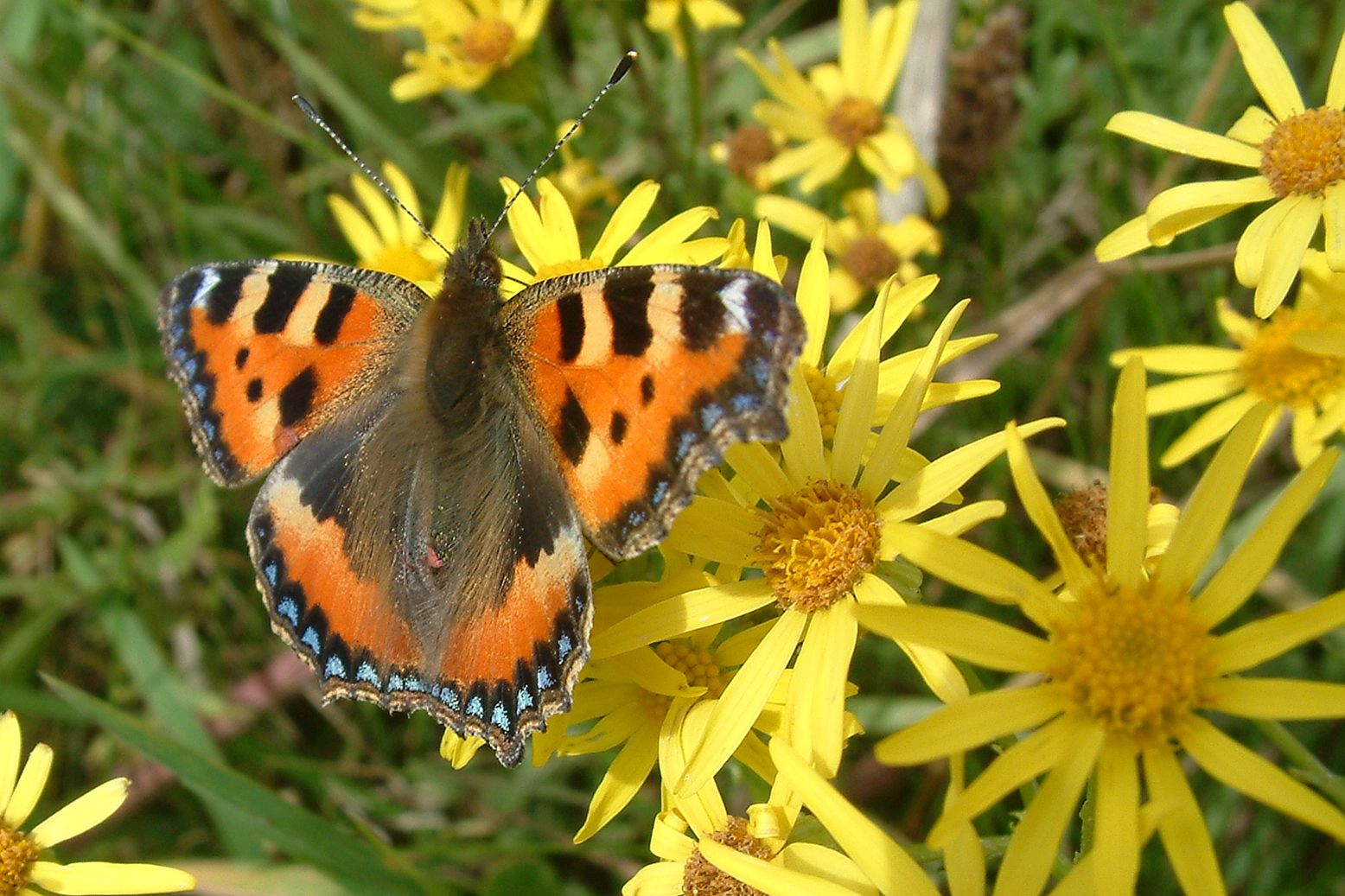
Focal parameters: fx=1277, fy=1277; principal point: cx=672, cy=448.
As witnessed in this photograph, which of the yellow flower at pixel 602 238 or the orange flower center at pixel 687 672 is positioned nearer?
the orange flower center at pixel 687 672

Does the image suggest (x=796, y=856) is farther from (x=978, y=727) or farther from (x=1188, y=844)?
(x=1188, y=844)

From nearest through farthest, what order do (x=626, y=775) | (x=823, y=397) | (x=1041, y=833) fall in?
(x=1041, y=833)
(x=626, y=775)
(x=823, y=397)

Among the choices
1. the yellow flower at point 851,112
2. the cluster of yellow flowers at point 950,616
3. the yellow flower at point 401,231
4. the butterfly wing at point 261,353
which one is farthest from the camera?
the yellow flower at point 851,112

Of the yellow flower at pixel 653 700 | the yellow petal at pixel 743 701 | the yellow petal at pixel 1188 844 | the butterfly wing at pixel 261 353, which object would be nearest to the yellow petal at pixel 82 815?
the butterfly wing at pixel 261 353

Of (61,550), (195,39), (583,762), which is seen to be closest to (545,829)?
(583,762)

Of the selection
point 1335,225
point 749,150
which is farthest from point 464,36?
point 1335,225

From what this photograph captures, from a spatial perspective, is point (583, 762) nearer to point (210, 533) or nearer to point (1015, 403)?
point (210, 533)

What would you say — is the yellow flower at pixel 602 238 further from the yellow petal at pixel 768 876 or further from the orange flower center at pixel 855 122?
the orange flower center at pixel 855 122
